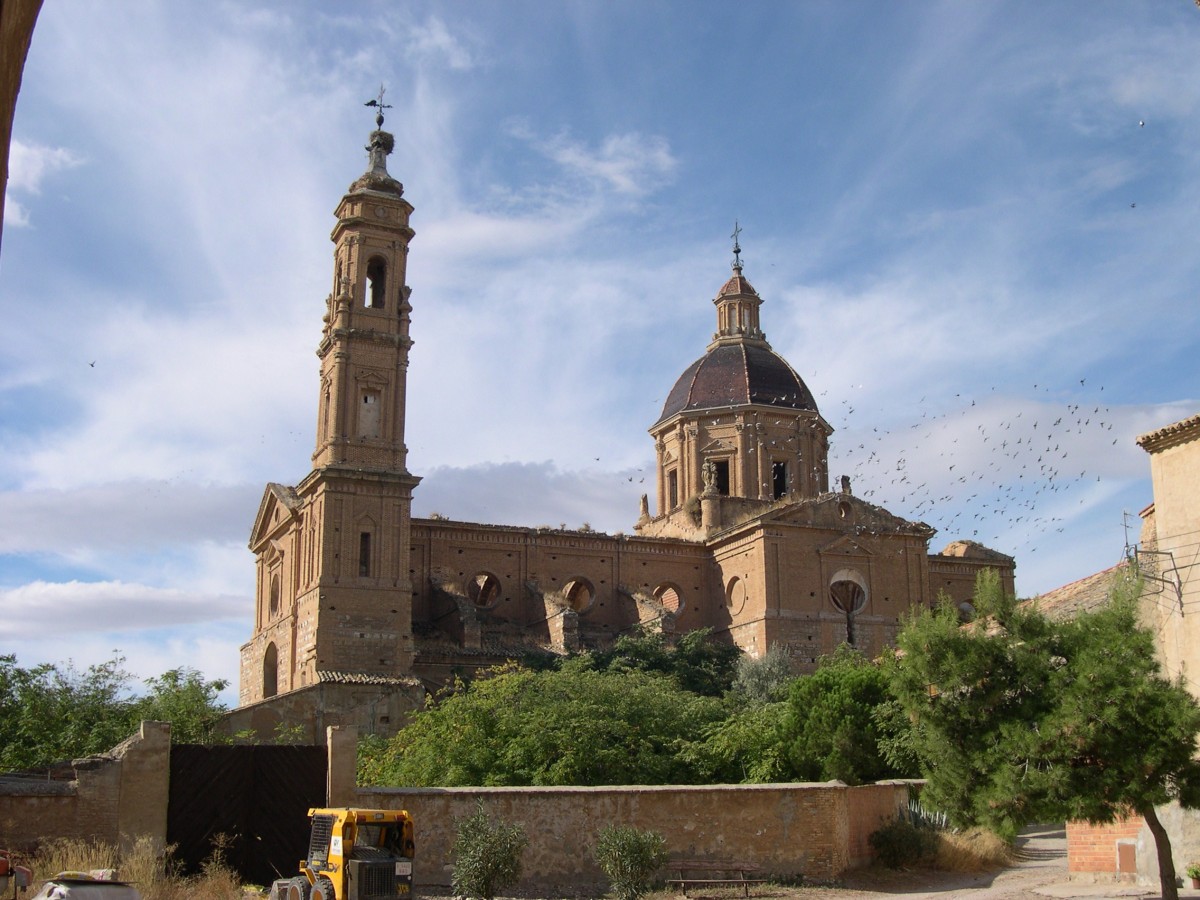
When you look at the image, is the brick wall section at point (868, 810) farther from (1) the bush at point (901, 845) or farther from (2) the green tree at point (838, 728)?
(2) the green tree at point (838, 728)

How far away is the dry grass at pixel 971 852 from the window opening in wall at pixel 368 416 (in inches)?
754

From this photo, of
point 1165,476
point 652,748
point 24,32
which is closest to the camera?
point 24,32

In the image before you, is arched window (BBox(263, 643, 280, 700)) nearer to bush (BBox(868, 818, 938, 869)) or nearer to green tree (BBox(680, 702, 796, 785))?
green tree (BBox(680, 702, 796, 785))

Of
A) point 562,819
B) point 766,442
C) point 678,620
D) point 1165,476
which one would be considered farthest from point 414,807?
point 766,442

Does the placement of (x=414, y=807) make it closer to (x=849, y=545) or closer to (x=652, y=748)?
(x=652, y=748)

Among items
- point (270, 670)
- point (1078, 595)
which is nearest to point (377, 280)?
point (270, 670)

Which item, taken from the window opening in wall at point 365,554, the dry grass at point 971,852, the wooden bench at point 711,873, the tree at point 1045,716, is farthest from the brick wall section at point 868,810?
the window opening in wall at point 365,554

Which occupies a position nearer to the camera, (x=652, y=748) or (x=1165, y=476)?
(x=1165, y=476)

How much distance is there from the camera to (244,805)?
1548cm

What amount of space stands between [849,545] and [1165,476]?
63.7ft

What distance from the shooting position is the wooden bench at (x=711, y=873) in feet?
54.6

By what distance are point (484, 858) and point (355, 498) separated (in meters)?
18.8

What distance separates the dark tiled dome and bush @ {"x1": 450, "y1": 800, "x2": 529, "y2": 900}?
28.5 meters

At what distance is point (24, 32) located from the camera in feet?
9.20
